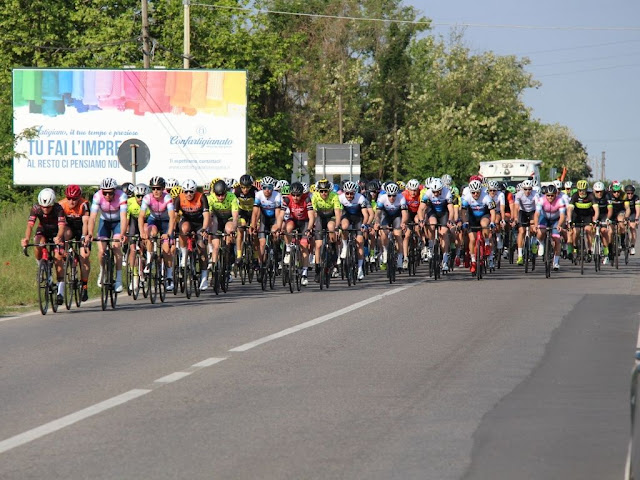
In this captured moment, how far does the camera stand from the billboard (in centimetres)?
4000

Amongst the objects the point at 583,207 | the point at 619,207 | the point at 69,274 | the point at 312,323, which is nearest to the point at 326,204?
the point at 69,274

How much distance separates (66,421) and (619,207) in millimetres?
24030

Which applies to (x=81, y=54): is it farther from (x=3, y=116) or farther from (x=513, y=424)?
(x=513, y=424)

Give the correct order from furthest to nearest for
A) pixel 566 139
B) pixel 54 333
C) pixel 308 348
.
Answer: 1. pixel 566 139
2. pixel 54 333
3. pixel 308 348

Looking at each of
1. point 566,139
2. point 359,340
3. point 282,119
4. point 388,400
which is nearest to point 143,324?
point 359,340

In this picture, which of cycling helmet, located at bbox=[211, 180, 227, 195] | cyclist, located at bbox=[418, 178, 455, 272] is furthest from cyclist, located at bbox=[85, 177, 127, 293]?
cyclist, located at bbox=[418, 178, 455, 272]

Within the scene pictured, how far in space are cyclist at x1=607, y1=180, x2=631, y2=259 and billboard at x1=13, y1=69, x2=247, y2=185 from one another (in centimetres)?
1242

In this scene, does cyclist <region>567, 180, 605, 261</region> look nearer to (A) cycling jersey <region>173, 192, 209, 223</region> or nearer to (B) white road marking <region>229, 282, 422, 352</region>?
(B) white road marking <region>229, 282, 422, 352</region>

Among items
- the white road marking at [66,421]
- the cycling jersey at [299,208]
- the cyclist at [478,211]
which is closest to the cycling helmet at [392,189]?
the cyclist at [478,211]

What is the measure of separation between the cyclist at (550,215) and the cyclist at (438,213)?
1.65m

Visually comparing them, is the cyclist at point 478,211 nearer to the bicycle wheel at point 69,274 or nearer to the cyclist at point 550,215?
the cyclist at point 550,215

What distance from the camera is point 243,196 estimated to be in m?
24.3

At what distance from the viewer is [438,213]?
25.8m

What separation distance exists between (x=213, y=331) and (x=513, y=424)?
21.6ft
